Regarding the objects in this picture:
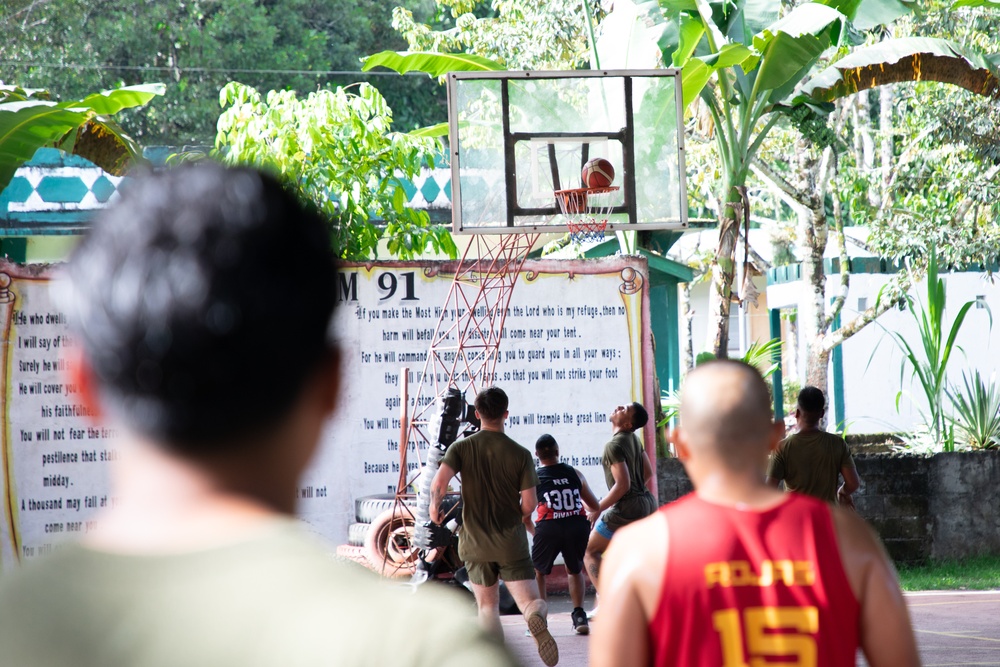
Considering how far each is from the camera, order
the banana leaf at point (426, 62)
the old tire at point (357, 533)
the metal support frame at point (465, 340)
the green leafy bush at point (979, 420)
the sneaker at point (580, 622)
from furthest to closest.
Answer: the green leafy bush at point (979, 420) < the banana leaf at point (426, 62) < the metal support frame at point (465, 340) < the old tire at point (357, 533) < the sneaker at point (580, 622)

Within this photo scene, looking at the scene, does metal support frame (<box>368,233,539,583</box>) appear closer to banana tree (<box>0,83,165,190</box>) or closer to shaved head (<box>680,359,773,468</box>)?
banana tree (<box>0,83,165,190</box>)

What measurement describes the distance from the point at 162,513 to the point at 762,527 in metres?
1.75

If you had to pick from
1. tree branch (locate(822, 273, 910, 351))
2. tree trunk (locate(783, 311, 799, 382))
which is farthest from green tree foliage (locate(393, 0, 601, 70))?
tree trunk (locate(783, 311, 799, 382))

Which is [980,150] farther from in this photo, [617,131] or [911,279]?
[617,131]

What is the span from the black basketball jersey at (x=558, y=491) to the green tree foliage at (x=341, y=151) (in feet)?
11.5

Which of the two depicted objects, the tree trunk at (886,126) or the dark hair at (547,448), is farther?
the tree trunk at (886,126)

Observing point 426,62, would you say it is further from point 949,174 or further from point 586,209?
point 949,174

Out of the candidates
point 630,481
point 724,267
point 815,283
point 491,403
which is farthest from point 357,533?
point 815,283

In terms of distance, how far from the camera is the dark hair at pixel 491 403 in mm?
7195

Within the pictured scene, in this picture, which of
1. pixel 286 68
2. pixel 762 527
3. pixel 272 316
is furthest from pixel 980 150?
pixel 286 68

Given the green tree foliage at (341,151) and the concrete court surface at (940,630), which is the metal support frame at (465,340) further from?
the concrete court surface at (940,630)

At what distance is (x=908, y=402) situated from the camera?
19.9 metres

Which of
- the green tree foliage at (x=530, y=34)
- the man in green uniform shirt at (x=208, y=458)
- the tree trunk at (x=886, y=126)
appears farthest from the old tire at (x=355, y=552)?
the tree trunk at (x=886, y=126)

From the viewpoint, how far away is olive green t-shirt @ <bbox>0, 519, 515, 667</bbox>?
110 centimetres
